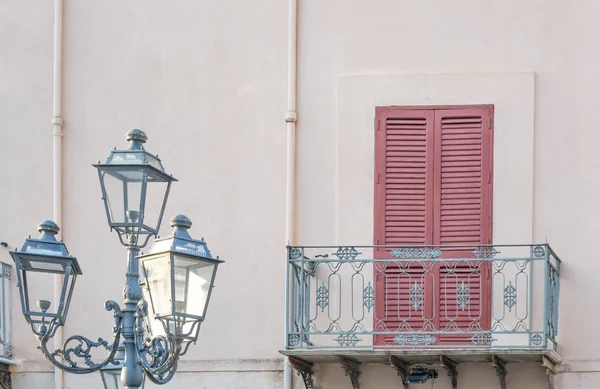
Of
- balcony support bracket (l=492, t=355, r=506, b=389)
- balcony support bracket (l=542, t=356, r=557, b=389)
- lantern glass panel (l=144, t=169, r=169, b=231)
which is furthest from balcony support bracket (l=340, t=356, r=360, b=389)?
lantern glass panel (l=144, t=169, r=169, b=231)

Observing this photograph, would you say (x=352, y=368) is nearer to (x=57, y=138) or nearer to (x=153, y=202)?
(x=153, y=202)

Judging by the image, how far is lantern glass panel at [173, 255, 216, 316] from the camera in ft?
35.2

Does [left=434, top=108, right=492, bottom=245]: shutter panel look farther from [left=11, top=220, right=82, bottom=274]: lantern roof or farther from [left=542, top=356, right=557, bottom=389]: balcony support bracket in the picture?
[left=11, top=220, right=82, bottom=274]: lantern roof

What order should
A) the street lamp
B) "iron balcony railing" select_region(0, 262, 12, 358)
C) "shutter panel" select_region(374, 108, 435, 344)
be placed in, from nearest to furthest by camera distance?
the street lamp → "shutter panel" select_region(374, 108, 435, 344) → "iron balcony railing" select_region(0, 262, 12, 358)

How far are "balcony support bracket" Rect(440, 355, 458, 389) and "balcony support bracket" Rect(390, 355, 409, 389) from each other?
0.42 metres

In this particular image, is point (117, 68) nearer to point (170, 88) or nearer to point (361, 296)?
point (170, 88)

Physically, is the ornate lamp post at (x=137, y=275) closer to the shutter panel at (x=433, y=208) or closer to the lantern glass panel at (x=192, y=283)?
the lantern glass panel at (x=192, y=283)

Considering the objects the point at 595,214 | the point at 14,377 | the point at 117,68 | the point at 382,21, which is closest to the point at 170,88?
the point at 117,68

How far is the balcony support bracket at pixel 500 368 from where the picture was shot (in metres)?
14.8

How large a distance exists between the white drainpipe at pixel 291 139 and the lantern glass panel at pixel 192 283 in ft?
15.4

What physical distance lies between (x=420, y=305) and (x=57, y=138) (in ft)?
13.8

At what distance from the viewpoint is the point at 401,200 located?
15641 mm

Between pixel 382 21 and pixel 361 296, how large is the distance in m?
2.87

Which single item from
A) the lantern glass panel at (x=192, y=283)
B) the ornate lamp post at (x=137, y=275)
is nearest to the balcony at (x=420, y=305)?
the ornate lamp post at (x=137, y=275)
